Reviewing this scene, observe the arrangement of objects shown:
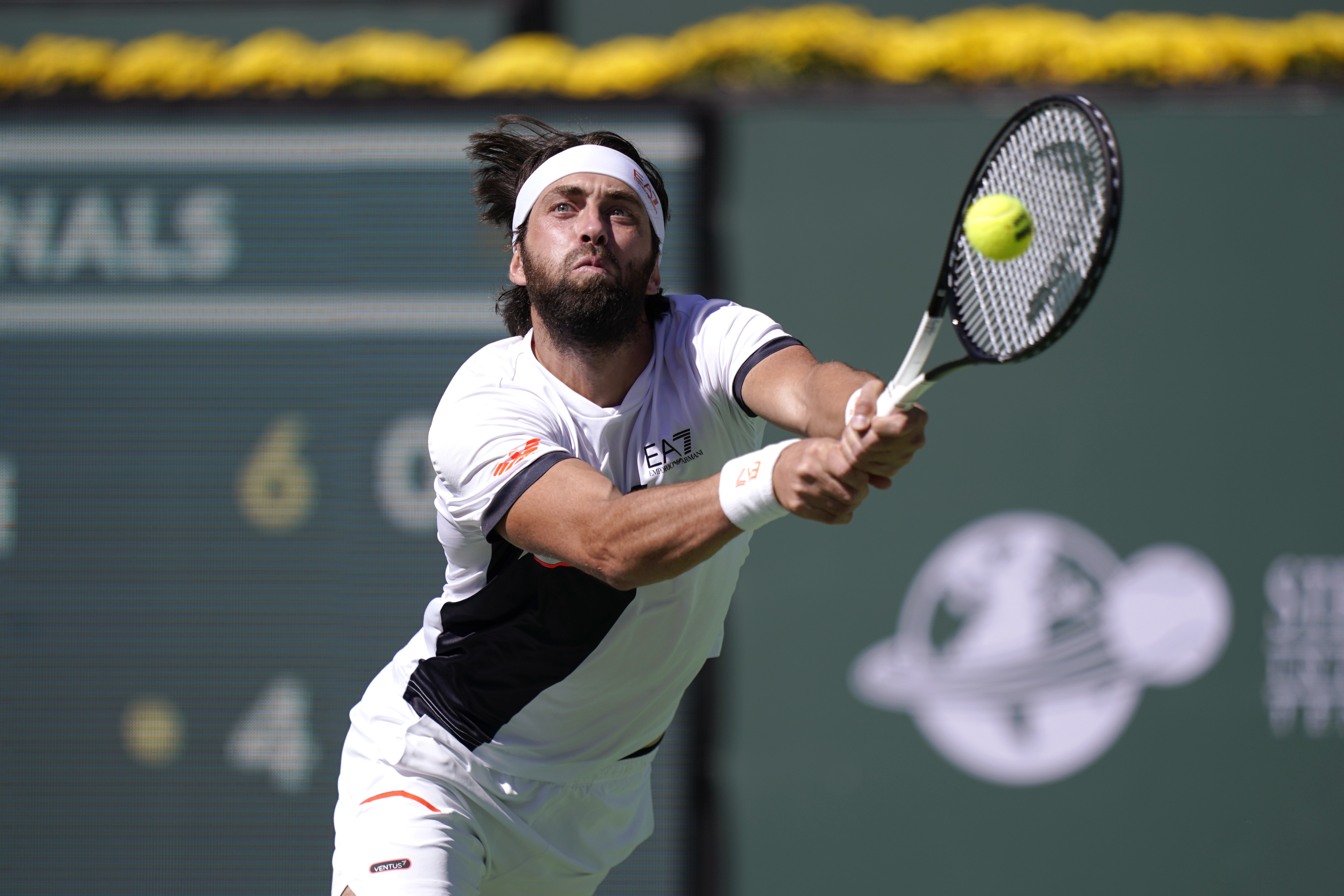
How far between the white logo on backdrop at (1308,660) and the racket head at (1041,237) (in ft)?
9.22

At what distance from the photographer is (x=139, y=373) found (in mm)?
4727

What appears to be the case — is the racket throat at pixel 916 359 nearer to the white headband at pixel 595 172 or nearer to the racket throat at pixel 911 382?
the racket throat at pixel 911 382

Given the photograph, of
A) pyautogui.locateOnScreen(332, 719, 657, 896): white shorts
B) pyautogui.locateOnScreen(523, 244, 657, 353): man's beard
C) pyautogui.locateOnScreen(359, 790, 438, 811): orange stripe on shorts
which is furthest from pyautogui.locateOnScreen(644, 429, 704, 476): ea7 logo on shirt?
pyautogui.locateOnScreen(359, 790, 438, 811): orange stripe on shorts

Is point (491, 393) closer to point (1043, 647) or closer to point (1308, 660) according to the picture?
point (1043, 647)

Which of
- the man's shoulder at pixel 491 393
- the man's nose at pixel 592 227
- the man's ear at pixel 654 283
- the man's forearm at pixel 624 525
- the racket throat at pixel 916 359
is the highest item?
the man's nose at pixel 592 227

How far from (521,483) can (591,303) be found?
0.44 m

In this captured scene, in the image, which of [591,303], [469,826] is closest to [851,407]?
[591,303]

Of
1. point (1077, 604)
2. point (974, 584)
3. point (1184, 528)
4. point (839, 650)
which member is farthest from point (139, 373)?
point (1184, 528)

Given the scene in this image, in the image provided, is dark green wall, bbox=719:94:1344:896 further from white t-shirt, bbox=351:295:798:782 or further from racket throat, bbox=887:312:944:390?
racket throat, bbox=887:312:944:390

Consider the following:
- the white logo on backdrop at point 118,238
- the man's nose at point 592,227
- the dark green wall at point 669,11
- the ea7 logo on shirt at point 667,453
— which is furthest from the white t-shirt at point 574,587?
the dark green wall at point 669,11

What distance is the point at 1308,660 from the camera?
436 centimetres

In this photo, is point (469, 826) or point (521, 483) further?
point (469, 826)

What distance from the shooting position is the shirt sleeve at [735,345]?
240 cm

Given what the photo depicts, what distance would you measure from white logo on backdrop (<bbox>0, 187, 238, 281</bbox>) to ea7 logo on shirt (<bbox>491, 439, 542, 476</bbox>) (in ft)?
9.39
